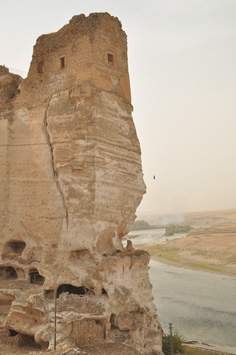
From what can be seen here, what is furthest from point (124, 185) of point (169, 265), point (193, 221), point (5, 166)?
point (193, 221)

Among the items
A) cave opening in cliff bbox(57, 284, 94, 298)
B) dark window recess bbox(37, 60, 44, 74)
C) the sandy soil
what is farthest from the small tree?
the sandy soil

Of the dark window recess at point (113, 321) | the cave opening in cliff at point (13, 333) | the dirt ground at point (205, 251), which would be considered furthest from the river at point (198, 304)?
the cave opening in cliff at point (13, 333)

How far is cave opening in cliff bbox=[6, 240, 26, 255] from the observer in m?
16.0

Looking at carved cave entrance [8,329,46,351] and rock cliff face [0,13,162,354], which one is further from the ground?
rock cliff face [0,13,162,354]

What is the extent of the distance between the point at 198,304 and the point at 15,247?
18.2 meters

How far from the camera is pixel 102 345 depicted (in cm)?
1106

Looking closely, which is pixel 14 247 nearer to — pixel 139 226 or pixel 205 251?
pixel 205 251

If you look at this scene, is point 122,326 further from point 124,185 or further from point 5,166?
point 5,166

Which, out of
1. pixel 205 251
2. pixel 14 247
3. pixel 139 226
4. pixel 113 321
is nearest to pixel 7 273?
pixel 14 247

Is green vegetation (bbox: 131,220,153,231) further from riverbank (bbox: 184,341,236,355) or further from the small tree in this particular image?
the small tree

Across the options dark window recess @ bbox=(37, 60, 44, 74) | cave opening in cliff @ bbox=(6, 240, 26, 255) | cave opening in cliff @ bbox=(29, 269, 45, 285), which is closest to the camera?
cave opening in cliff @ bbox=(29, 269, 45, 285)

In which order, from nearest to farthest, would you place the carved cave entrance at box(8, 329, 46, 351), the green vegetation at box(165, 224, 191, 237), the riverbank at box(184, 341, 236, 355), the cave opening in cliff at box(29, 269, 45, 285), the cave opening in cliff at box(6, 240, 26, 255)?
the carved cave entrance at box(8, 329, 46, 351) < the cave opening in cliff at box(29, 269, 45, 285) < the cave opening in cliff at box(6, 240, 26, 255) < the riverbank at box(184, 341, 236, 355) < the green vegetation at box(165, 224, 191, 237)

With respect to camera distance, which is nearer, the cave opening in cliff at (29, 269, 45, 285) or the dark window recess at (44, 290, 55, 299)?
the dark window recess at (44, 290, 55, 299)

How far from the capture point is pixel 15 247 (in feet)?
54.1
